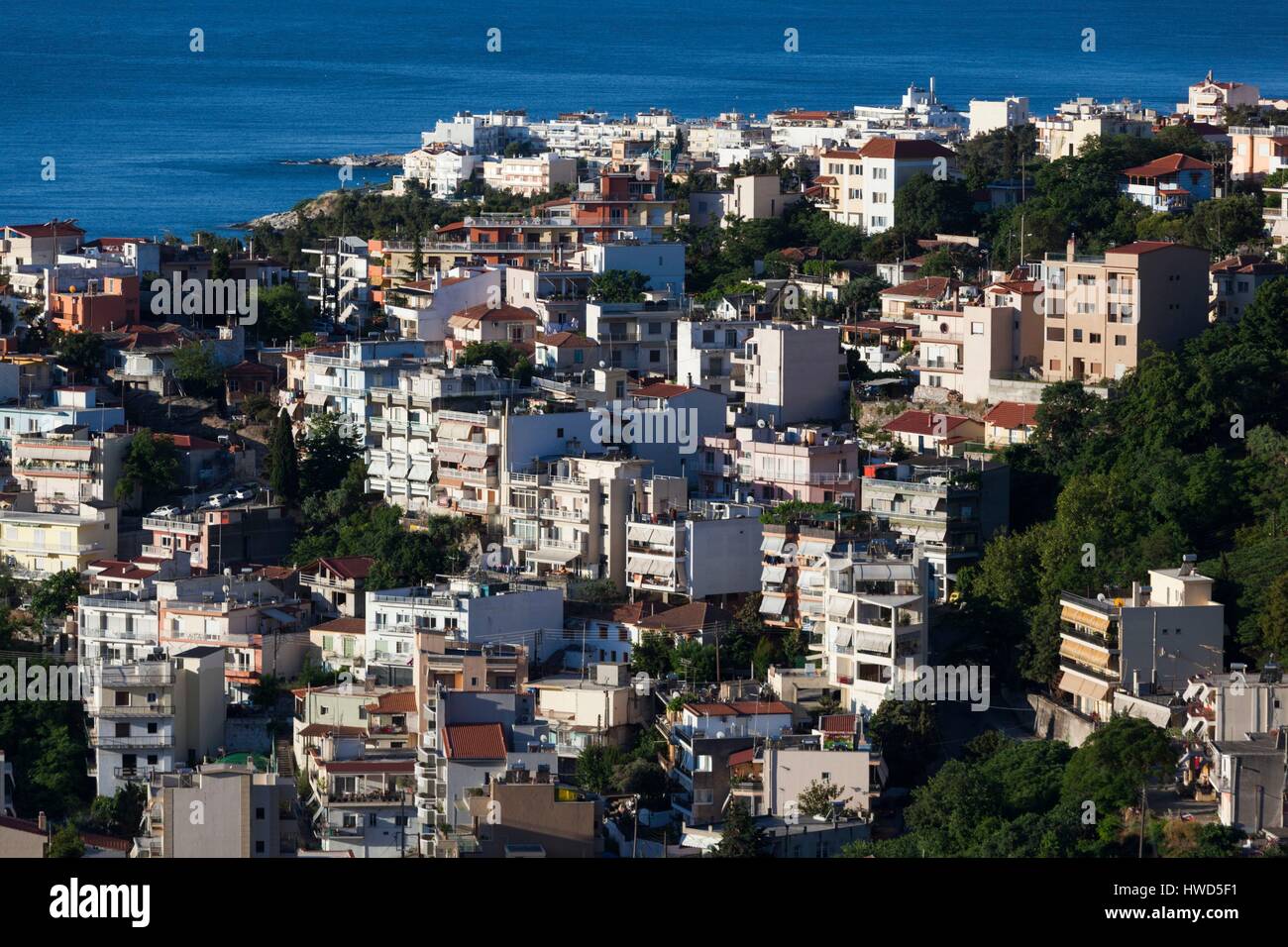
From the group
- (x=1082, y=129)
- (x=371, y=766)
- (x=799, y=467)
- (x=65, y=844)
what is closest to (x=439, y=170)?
(x=1082, y=129)

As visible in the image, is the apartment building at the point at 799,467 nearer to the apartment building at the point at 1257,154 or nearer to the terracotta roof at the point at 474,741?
the terracotta roof at the point at 474,741

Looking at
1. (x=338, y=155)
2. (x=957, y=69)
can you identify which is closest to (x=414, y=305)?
(x=338, y=155)

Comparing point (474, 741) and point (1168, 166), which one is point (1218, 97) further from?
point (474, 741)

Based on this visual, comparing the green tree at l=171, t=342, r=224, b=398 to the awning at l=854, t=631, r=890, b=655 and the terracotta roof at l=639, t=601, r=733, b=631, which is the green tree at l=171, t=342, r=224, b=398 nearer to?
the terracotta roof at l=639, t=601, r=733, b=631

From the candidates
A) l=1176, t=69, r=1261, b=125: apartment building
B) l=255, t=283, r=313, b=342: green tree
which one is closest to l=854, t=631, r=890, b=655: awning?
l=255, t=283, r=313, b=342: green tree

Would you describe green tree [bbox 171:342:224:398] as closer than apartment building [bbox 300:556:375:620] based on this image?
No

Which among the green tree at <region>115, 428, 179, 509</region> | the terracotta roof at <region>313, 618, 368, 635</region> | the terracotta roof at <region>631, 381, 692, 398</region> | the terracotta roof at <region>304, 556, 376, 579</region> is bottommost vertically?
the terracotta roof at <region>313, 618, 368, 635</region>

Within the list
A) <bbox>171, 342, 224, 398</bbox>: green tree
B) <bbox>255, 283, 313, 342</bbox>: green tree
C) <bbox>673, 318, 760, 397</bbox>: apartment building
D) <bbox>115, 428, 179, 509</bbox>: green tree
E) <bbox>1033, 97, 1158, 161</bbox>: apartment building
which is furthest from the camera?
<bbox>1033, 97, 1158, 161</bbox>: apartment building
